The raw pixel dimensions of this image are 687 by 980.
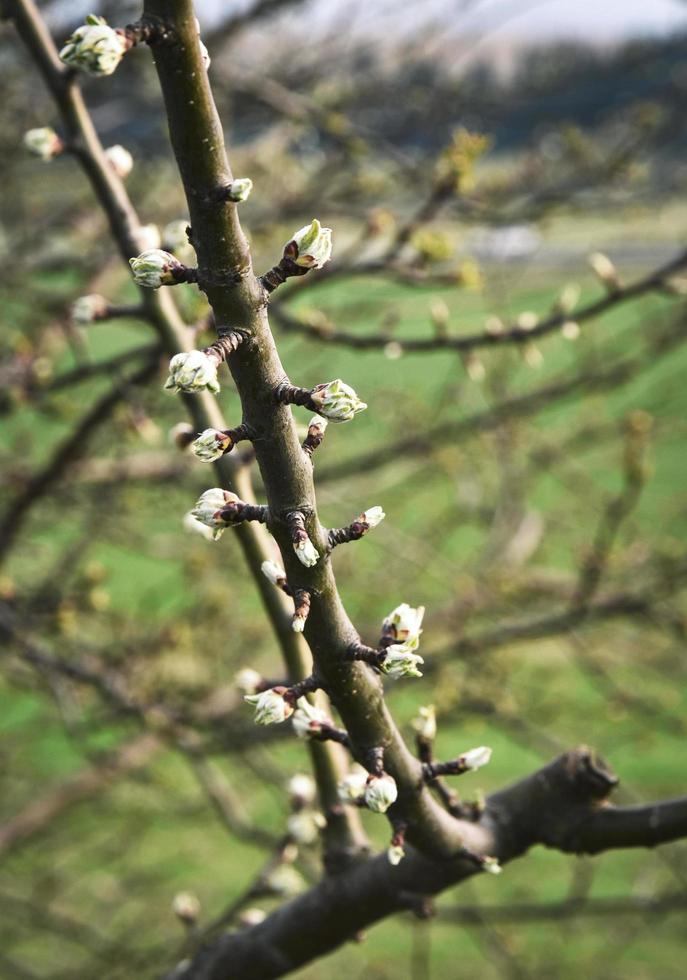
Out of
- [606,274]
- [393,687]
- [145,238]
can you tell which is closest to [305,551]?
[145,238]

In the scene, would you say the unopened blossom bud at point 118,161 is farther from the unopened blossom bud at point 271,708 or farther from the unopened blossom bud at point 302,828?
the unopened blossom bud at point 302,828

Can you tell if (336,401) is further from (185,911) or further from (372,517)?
(185,911)

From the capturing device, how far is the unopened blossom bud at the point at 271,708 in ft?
3.27

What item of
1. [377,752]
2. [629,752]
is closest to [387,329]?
[377,752]

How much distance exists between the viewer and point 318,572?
95 cm

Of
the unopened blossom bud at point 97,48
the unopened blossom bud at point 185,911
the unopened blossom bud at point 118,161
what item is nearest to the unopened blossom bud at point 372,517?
the unopened blossom bud at point 97,48

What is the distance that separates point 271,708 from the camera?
3.28 feet

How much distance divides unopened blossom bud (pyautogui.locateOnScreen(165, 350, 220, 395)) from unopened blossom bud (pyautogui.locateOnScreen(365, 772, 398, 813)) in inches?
19.0

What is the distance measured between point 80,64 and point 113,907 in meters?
5.30

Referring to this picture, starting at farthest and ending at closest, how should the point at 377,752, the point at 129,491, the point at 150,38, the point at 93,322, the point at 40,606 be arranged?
the point at 129,491, the point at 40,606, the point at 93,322, the point at 377,752, the point at 150,38

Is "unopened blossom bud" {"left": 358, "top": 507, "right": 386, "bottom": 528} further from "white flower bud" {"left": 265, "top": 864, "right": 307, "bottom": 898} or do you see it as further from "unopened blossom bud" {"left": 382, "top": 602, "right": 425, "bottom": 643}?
"white flower bud" {"left": 265, "top": 864, "right": 307, "bottom": 898}

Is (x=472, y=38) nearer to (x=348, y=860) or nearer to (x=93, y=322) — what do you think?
(x=93, y=322)

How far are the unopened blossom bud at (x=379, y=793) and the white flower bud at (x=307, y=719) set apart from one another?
11 centimetres

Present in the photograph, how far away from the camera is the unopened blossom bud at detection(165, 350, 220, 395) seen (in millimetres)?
813
